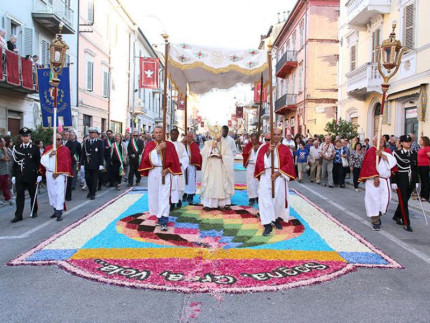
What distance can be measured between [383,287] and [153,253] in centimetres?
294

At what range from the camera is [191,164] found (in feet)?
32.1

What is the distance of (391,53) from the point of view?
25.6 feet

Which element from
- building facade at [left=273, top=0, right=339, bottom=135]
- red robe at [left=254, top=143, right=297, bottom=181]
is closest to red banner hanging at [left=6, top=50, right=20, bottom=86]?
red robe at [left=254, top=143, right=297, bottom=181]

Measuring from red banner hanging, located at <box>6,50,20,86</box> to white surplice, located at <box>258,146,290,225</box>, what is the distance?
36.1 ft

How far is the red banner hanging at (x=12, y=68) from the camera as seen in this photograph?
13891mm

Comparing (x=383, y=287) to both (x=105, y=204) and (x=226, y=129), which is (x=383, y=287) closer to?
(x=226, y=129)

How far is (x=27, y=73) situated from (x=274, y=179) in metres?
12.4

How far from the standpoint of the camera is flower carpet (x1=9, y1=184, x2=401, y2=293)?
4.59 metres

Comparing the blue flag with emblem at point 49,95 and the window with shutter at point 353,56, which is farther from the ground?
the window with shutter at point 353,56

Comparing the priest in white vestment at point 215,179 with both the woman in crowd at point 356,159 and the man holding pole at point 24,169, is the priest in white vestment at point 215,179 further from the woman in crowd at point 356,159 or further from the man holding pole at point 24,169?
the woman in crowd at point 356,159

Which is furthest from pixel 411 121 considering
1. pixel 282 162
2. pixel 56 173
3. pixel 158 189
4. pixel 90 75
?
pixel 90 75

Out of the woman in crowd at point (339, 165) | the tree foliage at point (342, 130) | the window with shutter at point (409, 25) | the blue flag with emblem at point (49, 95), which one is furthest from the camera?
the tree foliage at point (342, 130)

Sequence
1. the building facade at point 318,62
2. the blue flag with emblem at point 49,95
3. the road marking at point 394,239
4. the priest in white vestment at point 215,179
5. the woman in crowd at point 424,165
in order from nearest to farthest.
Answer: the road marking at point 394,239 < the priest in white vestment at point 215,179 < the woman in crowd at point 424,165 < the blue flag with emblem at point 49,95 < the building facade at point 318,62

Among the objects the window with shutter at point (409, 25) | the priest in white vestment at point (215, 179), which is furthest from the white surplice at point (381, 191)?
the window with shutter at point (409, 25)
